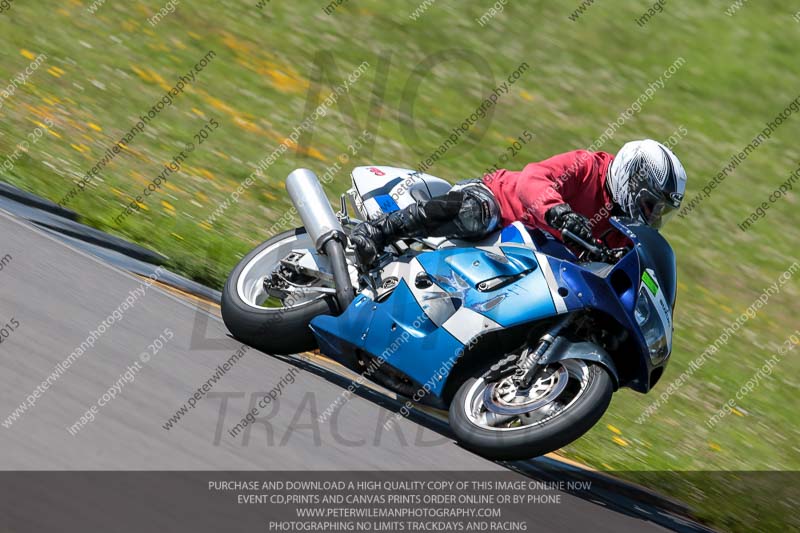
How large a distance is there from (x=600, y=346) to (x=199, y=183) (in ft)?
22.7

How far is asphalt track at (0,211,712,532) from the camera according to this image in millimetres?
4629

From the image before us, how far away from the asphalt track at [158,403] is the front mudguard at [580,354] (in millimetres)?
608

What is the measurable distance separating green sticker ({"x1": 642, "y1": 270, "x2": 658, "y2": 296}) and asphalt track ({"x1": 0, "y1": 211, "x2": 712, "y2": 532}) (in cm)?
110

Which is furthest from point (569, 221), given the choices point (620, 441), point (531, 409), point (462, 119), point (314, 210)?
point (462, 119)

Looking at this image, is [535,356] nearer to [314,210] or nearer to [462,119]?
[314,210]

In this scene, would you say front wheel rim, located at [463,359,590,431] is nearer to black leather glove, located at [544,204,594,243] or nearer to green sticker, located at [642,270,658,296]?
green sticker, located at [642,270,658,296]

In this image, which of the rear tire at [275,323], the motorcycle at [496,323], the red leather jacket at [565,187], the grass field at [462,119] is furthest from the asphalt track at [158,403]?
the grass field at [462,119]

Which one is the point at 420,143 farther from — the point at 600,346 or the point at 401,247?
the point at 600,346

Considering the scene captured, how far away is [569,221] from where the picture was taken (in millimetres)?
6195

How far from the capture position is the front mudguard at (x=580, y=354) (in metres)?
5.89

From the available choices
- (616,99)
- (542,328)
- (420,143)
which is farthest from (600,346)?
(616,99)

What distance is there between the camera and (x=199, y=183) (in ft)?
39.9

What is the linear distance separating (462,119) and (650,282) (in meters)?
10.5

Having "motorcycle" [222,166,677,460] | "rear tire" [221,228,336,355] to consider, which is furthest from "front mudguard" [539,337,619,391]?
"rear tire" [221,228,336,355]
